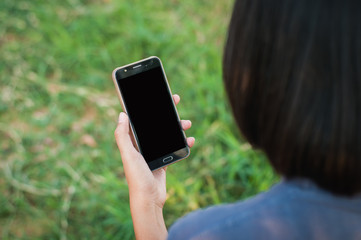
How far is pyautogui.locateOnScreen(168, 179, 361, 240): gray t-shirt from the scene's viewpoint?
2.14 ft

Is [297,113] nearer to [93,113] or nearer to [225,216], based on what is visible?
[225,216]

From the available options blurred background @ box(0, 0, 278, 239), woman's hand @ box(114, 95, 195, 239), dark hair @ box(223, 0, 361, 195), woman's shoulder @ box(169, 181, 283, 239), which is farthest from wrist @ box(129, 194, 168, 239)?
blurred background @ box(0, 0, 278, 239)

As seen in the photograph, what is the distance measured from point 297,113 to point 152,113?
84 cm

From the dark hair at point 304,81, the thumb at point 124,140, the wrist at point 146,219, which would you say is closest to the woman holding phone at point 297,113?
the dark hair at point 304,81

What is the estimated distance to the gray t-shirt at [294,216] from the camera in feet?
2.14

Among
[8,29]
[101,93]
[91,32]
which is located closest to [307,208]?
[101,93]

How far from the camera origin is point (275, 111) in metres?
0.66

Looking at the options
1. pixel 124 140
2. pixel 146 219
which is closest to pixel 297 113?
pixel 146 219

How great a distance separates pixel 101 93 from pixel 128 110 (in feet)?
3.47

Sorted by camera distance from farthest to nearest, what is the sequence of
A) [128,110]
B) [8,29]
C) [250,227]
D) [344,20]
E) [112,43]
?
[8,29] < [112,43] < [128,110] < [250,227] < [344,20]

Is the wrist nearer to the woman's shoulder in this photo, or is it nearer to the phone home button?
the phone home button

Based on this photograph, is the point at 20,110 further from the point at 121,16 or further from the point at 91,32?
the point at 121,16

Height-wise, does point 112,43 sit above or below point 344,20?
below

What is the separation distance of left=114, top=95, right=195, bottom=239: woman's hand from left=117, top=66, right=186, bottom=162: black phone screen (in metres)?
0.07
